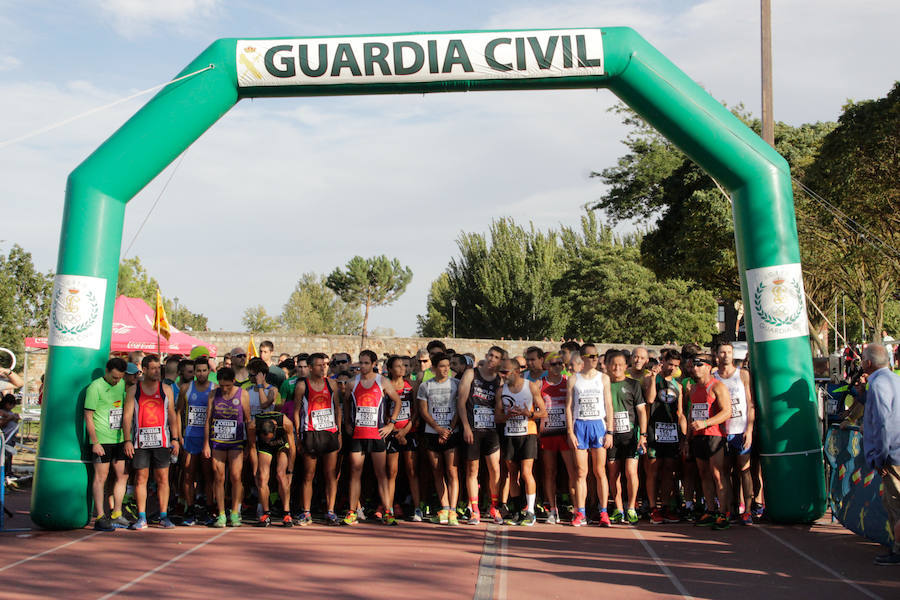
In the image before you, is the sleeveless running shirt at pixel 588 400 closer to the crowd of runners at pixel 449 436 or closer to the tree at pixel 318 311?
the crowd of runners at pixel 449 436

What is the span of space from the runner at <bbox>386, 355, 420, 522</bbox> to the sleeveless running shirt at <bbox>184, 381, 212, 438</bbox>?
6.95 ft

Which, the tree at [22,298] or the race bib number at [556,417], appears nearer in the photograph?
the race bib number at [556,417]

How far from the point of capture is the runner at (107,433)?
8953 millimetres

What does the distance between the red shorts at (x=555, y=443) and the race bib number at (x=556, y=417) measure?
0.12 m

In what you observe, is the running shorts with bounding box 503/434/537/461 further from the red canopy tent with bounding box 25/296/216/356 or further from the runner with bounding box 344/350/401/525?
the red canopy tent with bounding box 25/296/216/356

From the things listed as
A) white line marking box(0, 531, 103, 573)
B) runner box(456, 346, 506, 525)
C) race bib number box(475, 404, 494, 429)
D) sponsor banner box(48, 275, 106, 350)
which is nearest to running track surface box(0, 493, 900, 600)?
white line marking box(0, 531, 103, 573)

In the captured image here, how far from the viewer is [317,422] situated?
372 inches

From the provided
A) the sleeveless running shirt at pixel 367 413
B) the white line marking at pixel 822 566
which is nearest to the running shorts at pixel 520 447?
the sleeveless running shirt at pixel 367 413

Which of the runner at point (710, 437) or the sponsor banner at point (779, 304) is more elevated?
the sponsor banner at point (779, 304)

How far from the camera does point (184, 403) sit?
1001cm

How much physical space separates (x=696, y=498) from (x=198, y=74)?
24.3 ft

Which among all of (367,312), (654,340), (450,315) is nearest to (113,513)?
(654,340)

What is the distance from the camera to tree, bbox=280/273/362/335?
75188 millimetres

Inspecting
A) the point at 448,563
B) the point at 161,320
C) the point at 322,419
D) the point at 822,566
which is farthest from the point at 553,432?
the point at 161,320
